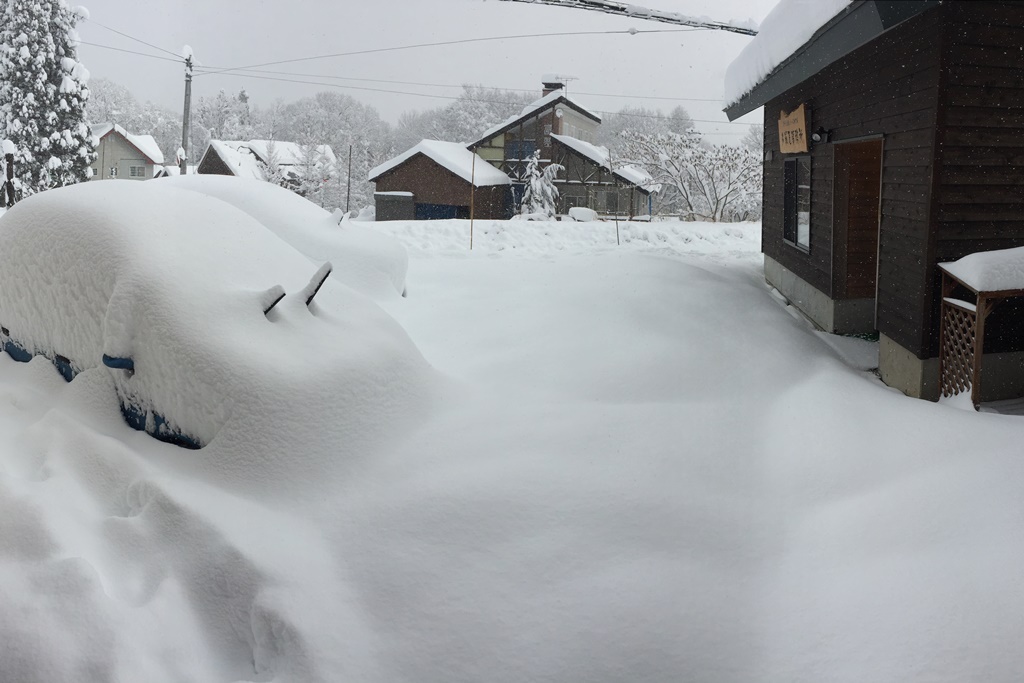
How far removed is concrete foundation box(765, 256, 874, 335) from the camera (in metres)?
8.73

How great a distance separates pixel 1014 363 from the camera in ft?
20.4

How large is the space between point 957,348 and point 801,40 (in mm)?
3273

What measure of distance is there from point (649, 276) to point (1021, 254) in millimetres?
4315

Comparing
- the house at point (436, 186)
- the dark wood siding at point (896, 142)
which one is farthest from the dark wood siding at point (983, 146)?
the house at point (436, 186)

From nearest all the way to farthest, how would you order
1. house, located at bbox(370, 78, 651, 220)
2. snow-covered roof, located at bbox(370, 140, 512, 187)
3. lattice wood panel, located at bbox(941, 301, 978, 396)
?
1. lattice wood panel, located at bbox(941, 301, 978, 396)
2. snow-covered roof, located at bbox(370, 140, 512, 187)
3. house, located at bbox(370, 78, 651, 220)

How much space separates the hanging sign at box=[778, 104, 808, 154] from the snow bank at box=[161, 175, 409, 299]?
17.9 ft

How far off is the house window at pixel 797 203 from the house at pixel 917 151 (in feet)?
4.17

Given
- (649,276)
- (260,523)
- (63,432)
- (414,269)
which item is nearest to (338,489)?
(260,523)

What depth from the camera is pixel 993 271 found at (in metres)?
5.43

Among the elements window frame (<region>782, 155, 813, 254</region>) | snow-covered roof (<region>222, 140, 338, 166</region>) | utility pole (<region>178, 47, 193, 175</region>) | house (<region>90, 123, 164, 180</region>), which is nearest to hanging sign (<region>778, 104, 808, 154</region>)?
window frame (<region>782, 155, 813, 254</region>)

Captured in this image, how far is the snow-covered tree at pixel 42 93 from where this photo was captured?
25.9 metres

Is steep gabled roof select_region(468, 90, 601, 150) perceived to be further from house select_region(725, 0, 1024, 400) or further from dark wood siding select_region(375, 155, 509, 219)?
house select_region(725, 0, 1024, 400)

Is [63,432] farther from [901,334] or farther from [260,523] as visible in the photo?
[901,334]

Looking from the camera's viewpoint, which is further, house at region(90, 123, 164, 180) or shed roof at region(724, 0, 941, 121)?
house at region(90, 123, 164, 180)
